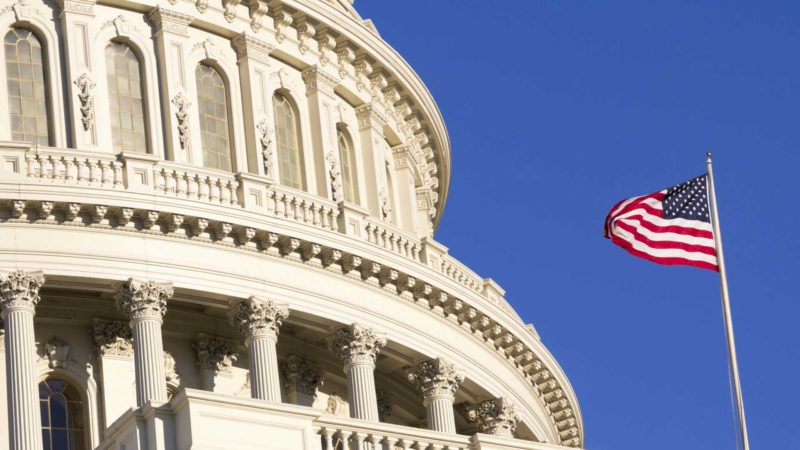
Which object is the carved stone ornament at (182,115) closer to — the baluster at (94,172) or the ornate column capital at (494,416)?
the baluster at (94,172)

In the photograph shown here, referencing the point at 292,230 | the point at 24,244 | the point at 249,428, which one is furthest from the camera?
the point at 292,230

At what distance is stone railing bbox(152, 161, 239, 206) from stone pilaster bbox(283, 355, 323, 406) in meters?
4.62

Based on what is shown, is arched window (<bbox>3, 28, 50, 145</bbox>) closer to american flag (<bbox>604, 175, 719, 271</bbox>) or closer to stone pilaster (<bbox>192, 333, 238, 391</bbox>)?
stone pilaster (<bbox>192, 333, 238, 391</bbox>)

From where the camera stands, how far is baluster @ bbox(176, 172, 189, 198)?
49.5 metres

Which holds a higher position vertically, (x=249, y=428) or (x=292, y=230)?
(x=292, y=230)

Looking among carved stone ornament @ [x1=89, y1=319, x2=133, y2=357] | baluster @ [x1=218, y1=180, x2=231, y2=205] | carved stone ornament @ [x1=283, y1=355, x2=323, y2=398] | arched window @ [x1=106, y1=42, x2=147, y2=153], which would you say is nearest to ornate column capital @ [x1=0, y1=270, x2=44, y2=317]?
carved stone ornament @ [x1=89, y1=319, x2=133, y2=357]

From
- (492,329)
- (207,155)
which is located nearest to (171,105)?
(207,155)

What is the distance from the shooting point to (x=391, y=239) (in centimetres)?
5441

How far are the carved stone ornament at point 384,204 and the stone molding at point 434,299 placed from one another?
11.5 ft

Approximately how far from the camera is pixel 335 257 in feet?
169

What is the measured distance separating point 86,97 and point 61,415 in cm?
717

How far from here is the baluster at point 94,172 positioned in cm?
4844

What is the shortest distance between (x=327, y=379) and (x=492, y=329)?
14.9 feet

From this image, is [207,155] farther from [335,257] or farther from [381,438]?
[381,438]
